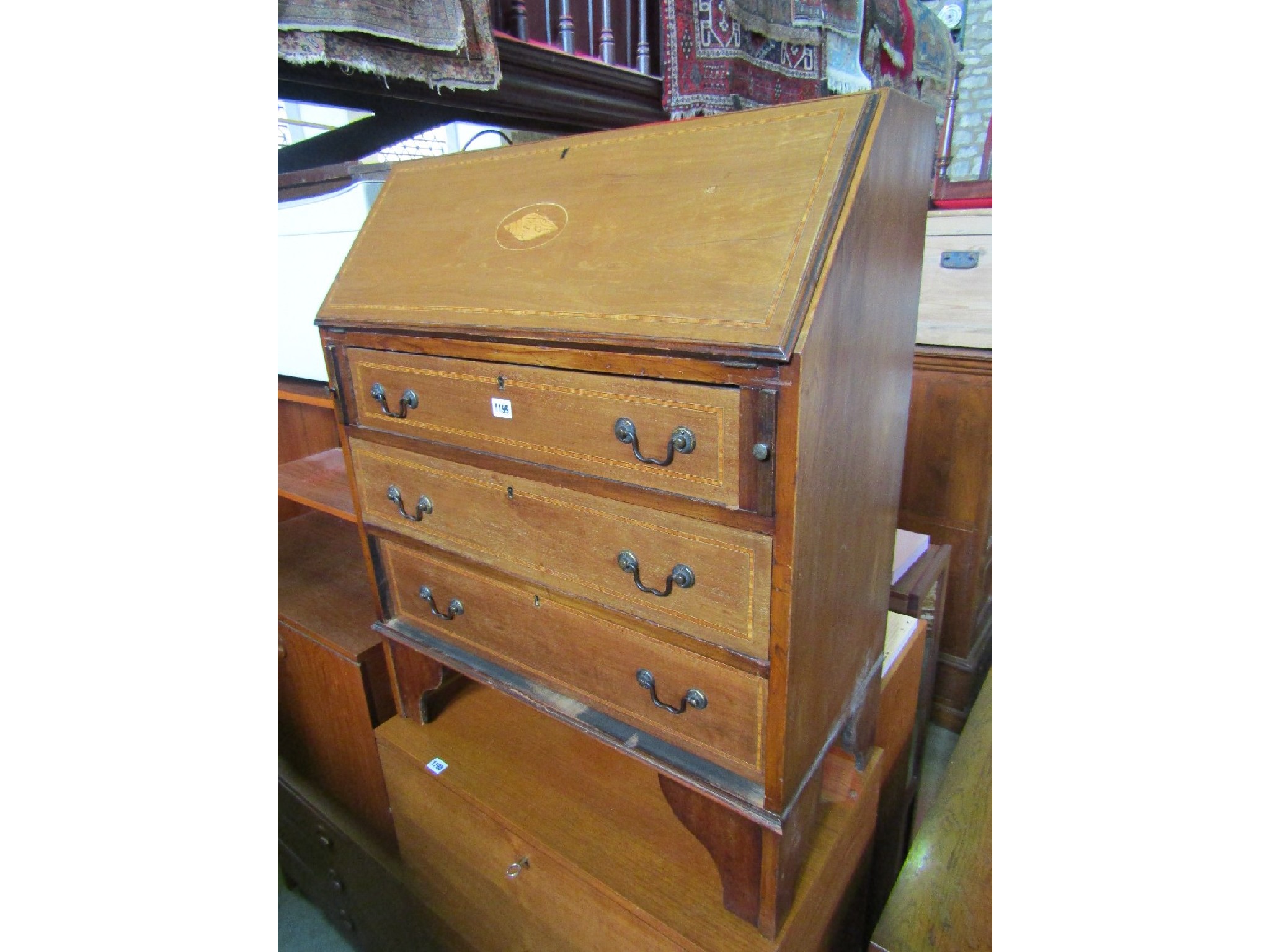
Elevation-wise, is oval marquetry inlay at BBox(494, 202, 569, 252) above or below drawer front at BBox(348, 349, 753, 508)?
above

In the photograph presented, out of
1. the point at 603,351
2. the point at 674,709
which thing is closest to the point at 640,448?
the point at 603,351

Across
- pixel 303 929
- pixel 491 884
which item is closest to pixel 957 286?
pixel 491 884

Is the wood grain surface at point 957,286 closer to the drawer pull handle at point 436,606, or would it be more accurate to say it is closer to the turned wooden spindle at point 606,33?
the turned wooden spindle at point 606,33

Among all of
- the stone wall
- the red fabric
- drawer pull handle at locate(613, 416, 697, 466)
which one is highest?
the stone wall

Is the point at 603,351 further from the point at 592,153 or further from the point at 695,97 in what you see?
the point at 695,97

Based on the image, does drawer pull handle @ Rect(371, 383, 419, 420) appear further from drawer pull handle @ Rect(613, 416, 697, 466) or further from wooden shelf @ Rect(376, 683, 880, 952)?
wooden shelf @ Rect(376, 683, 880, 952)

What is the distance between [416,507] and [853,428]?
2.19 ft

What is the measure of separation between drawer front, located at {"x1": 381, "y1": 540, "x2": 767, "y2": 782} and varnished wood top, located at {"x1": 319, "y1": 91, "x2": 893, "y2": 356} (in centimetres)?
39

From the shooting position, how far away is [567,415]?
81 cm

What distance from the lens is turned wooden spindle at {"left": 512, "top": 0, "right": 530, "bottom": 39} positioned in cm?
146

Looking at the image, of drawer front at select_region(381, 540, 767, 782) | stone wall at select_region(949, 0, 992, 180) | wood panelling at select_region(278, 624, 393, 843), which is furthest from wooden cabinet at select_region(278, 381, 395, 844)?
stone wall at select_region(949, 0, 992, 180)

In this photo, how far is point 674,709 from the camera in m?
0.88

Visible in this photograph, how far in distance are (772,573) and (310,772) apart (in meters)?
1.52

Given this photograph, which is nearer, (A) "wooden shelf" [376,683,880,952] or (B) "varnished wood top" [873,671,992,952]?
(A) "wooden shelf" [376,683,880,952]
